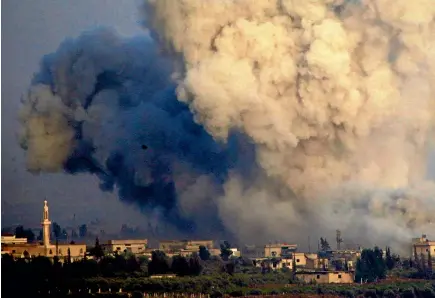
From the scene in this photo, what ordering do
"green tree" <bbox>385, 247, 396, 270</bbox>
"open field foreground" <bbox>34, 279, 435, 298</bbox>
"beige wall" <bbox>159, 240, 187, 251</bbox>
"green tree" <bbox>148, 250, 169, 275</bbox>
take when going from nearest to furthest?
"open field foreground" <bbox>34, 279, 435, 298</bbox>
"green tree" <bbox>148, 250, 169, 275</bbox>
"green tree" <bbox>385, 247, 396, 270</bbox>
"beige wall" <bbox>159, 240, 187, 251</bbox>

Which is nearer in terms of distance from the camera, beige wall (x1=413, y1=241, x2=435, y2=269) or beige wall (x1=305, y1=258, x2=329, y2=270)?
beige wall (x1=413, y1=241, x2=435, y2=269)

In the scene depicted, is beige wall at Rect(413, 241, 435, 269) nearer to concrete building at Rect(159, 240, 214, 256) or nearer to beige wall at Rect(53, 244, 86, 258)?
concrete building at Rect(159, 240, 214, 256)

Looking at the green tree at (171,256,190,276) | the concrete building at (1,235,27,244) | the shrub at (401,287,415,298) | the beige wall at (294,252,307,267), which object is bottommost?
the shrub at (401,287,415,298)

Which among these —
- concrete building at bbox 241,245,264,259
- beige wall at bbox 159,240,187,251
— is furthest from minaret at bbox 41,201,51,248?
concrete building at bbox 241,245,264,259

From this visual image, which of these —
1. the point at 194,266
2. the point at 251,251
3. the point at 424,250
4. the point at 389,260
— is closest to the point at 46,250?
the point at 194,266

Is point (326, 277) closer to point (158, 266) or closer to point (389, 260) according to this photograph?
point (389, 260)
